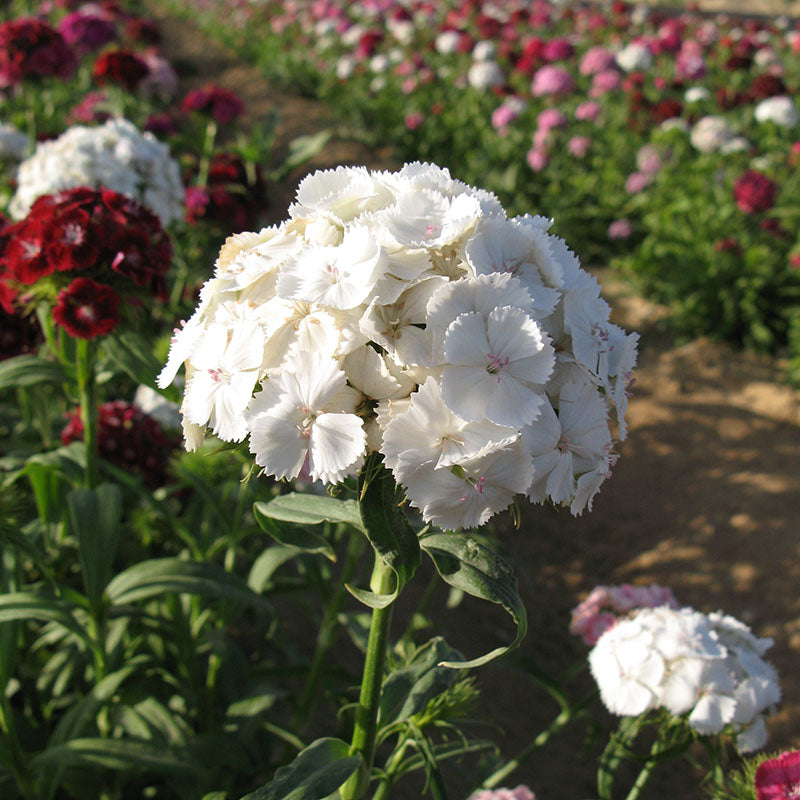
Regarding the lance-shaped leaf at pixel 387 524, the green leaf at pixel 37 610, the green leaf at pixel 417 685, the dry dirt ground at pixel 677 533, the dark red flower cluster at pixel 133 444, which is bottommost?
the dry dirt ground at pixel 677 533

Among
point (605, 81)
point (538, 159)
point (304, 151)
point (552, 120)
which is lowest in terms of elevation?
point (538, 159)

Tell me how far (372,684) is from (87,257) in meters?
1.14

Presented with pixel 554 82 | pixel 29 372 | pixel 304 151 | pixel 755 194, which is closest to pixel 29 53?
pixel 304 151

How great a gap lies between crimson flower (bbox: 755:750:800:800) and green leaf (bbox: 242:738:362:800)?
0.68 metres

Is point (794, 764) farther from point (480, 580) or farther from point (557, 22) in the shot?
point (557, 22)

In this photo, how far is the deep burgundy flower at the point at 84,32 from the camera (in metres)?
5.31

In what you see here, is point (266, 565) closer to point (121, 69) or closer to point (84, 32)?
point (121, 69)

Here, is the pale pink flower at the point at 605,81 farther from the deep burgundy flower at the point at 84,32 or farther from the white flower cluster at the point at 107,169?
the white flower cluster at the point at 107,169

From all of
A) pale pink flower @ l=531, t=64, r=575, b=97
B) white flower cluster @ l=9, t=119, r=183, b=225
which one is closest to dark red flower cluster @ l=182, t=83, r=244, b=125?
white flower cluster @ l=9, t=119, r=183, b=225

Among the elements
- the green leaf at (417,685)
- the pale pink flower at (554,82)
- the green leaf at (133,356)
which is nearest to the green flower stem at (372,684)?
the green leaf at (417,685)

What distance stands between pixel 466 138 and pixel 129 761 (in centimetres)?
695

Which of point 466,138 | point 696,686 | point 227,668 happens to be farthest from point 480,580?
point 466,138

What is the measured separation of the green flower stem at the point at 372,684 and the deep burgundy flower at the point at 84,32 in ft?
16.9

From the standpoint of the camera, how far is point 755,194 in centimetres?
476
